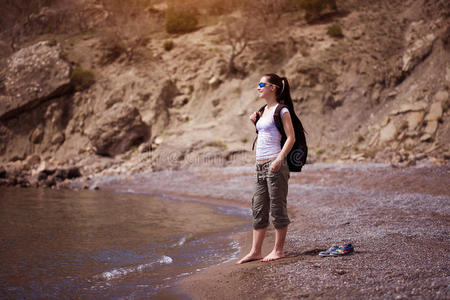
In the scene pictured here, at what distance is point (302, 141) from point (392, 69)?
1849 cm

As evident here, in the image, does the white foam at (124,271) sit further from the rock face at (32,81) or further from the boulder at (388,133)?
the rock face at (32,81)

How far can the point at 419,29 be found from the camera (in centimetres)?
2062

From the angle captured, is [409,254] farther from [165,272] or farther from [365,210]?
[365,210]

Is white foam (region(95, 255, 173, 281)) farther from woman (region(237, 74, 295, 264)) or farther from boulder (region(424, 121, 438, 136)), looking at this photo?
boulder (region(424, 121, 438, 136))

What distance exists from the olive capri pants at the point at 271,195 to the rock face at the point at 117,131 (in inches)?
759

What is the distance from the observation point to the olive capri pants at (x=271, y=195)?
4.00 meters

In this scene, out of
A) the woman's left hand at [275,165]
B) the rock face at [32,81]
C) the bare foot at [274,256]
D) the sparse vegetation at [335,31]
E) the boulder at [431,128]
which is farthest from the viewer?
the rock face at [32,81]

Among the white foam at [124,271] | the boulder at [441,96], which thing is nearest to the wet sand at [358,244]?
the white foam at [124,271]

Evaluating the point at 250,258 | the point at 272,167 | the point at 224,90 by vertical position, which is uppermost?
the point at 224,90

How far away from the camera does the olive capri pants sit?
400 centimetres

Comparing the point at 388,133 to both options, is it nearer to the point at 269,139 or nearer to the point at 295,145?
the point at 295,145

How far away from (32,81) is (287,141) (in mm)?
27371

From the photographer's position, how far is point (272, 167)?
3.90 meters

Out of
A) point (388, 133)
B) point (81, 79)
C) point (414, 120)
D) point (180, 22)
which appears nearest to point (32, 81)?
point (81, 79)
